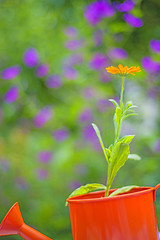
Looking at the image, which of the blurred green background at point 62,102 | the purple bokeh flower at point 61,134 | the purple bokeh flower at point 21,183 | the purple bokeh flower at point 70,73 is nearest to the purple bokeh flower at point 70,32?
the blurred green background at point 62,102

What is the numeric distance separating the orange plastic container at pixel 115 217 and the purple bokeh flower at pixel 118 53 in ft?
2.80

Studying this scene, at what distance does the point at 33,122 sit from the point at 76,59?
0.33m

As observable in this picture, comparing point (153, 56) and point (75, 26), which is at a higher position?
point (75, 26)

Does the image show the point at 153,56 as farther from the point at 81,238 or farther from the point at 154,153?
the point at 81,238

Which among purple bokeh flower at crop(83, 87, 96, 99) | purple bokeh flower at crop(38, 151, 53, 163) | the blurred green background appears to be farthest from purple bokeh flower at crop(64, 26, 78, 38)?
purple bokeh flower at crop(38, 151, 53, 163)

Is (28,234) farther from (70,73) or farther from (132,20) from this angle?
(70,73)

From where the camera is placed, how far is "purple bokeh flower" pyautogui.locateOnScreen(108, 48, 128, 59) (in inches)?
50.1

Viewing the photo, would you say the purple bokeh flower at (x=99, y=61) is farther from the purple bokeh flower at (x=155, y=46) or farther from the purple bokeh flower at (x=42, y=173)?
the purple bokeh flower at (x=42, y=173)

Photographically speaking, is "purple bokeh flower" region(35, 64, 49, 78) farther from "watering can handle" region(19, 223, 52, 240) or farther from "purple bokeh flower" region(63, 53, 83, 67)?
"watering can handle" region(19, 223, 52, 240)

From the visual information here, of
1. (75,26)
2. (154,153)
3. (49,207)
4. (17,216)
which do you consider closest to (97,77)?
(75,26)

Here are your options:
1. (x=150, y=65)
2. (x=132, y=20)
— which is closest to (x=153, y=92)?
(x=150, y=65)

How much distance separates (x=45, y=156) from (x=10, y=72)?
40 centimetres

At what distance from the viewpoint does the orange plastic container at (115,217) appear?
1.53 ft

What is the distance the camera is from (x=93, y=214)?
472 mm
